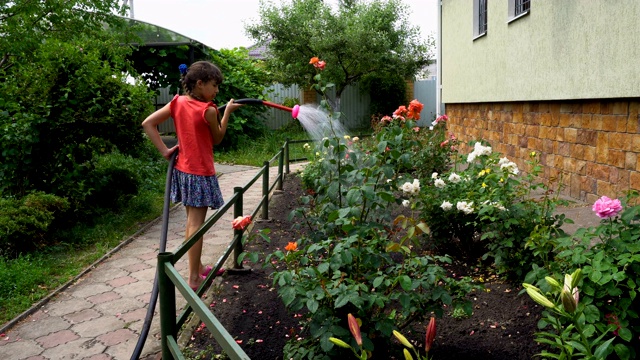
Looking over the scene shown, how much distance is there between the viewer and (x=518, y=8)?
820cm

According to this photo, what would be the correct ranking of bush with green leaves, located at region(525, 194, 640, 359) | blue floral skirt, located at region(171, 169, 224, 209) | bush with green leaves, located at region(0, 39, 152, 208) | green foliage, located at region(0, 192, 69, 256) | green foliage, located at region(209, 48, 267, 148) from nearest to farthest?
bush with green leaves, located at region(525, 194, 640, 359), blue floral skirt, located at region(171, 169, 224, 209), green foliage, located at region(0, 192, 69, 256), bush with green leaves, located at region(0, 39, 152, 208), green foliage, located at region(209, 48, 267, 148)

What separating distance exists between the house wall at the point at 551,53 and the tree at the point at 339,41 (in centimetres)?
1022

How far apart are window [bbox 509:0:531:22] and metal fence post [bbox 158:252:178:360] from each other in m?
6.67

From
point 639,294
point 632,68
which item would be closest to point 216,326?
point 639,294

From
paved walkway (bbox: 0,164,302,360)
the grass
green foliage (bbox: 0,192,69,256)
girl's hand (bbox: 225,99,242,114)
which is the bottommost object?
paved walkway (bbox: 0,164,302,360)

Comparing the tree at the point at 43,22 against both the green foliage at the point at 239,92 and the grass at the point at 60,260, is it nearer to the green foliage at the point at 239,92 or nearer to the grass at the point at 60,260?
the grass at the point at 60,260

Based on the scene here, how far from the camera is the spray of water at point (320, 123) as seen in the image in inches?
137

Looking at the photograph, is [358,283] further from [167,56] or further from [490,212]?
[167,56]

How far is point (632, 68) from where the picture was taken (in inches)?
204

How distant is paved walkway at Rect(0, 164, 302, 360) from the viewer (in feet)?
11.1

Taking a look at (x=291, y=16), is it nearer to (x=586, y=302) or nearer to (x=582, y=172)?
(x=582, y=172)

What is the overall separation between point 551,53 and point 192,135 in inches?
187

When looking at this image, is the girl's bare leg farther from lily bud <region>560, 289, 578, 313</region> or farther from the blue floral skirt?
lily bud <region>560, 289, 578, 313</region>

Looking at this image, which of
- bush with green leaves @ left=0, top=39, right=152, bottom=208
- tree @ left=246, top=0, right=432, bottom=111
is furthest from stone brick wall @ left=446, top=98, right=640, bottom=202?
tree @ left=246, top=0, right=432, bottom=111
